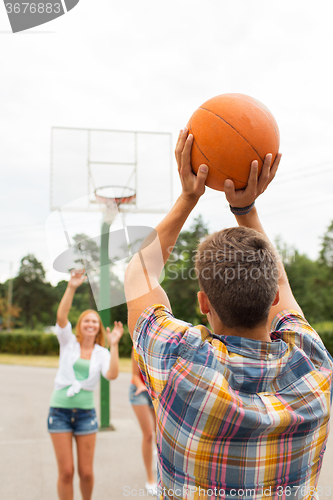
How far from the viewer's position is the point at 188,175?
1633 millimetres

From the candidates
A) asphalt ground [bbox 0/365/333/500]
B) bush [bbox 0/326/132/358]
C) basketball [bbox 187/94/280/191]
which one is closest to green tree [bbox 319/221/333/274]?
bush [bbox 0/326/132/358]

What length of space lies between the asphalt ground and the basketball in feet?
14.1

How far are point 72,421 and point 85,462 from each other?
392 mm

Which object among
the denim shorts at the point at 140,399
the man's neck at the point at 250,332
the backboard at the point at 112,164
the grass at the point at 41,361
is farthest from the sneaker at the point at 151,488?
the grass at the point at 41,361

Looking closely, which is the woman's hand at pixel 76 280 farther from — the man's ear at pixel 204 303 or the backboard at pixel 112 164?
the backboard at pixel 112 164

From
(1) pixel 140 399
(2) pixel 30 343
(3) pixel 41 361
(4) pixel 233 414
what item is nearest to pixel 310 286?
(2) pixel 30 343

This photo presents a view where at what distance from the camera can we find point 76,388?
395 cm

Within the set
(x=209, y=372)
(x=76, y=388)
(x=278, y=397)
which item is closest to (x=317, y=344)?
(x=278, y=397)

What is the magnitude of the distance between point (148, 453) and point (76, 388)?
4.97 ft

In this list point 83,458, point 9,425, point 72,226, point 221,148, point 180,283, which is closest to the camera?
point 221,148

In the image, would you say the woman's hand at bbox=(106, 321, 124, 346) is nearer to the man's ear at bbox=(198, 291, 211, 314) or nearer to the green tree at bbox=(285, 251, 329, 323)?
the man's ear at bbox=(198, 291, 211, 314)

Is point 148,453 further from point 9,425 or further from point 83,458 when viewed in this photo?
point 9,425

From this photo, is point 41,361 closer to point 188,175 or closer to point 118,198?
point 118,198

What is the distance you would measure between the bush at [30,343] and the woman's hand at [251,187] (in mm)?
22071
